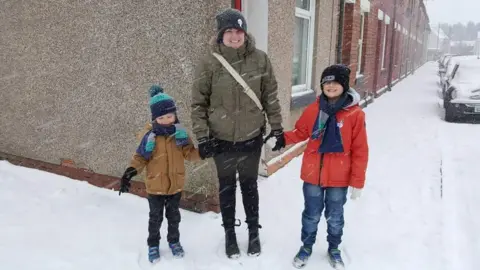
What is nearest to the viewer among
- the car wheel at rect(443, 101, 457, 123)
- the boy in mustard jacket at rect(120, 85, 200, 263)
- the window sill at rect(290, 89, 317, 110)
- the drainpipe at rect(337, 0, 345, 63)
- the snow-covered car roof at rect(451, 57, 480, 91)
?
the boy in mustard jacket at rect(120, 85, 200, 263)

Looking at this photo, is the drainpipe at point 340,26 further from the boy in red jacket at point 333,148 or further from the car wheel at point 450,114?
the boy in red jacket at point 333,148

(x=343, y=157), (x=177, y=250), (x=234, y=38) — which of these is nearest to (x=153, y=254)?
(x=177, y=250)

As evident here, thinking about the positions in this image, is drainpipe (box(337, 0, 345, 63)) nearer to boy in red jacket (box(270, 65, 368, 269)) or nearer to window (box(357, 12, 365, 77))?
→ window (box(357, 12, 365, 77))

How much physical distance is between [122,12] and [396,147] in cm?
490

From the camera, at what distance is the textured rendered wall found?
3.51m

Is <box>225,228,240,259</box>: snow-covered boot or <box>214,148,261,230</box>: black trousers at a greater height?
<box>214,148,261,230</box>: black trousers

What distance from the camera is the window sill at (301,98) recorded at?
209 inches

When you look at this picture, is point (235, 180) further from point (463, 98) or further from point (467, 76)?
point (467, 76)

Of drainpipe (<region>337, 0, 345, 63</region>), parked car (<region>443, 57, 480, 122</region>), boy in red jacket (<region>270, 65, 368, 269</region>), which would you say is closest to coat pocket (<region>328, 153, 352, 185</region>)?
boy in red jacket (<region>270, 65, 368, 269</region>)

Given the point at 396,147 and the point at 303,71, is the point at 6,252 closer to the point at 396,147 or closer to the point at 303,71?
the point at 303,71

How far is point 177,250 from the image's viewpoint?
302 cm

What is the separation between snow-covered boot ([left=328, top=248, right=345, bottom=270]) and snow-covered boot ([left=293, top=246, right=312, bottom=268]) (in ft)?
0.53

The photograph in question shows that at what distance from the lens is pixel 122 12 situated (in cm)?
374

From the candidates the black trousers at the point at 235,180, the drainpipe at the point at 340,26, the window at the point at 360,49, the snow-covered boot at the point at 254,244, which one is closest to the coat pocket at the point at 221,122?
the black trousers at the point at 235,180
